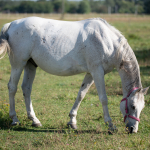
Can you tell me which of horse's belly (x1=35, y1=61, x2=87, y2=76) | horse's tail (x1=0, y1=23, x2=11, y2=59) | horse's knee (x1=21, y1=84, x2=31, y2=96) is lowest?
horse's knee (x1=21, y1=84, x2=31, y2=96)

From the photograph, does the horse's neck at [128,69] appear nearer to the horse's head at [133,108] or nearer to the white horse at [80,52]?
the white horse at [80,52]

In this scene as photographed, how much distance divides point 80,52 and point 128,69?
1.00 meters

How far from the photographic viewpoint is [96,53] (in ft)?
13.8

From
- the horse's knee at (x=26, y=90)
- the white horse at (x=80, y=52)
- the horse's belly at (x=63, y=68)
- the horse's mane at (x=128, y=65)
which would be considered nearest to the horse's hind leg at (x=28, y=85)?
the horse's knee at (x=26, y=90)

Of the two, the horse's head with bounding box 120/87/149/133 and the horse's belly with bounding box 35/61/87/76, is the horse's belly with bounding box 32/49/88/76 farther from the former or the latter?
the horse's head with bounding box 120/87/149/133

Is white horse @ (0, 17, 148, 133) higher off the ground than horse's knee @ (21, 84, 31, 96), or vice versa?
white horse @ (0, 17, 148, 133)

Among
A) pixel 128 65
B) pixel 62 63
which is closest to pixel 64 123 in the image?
pixel 62 63

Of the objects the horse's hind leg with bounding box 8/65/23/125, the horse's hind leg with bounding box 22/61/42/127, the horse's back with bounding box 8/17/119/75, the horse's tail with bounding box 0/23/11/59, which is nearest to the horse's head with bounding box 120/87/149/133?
the horse's back with bounding box 8/17/119/75

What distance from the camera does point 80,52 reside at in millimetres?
4332

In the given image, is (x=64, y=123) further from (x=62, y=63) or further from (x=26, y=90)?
(x=62, y=63)

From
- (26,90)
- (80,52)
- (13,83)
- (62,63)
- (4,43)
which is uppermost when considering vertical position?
(4,43)

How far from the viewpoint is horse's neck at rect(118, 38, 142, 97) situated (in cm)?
421

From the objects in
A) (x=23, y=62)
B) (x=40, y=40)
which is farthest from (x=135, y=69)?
(x=23, y=62)

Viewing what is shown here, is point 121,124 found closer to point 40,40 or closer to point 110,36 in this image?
point 110,36
